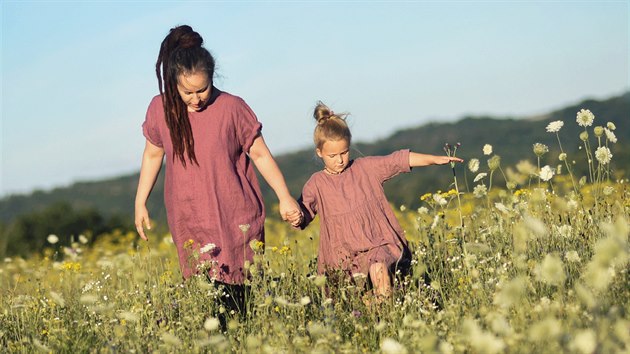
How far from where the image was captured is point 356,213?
591 centimetres

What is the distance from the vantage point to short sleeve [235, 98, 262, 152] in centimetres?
579

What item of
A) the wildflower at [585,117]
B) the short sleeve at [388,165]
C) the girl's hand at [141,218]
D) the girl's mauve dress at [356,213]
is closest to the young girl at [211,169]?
the girl's hand at [141,218]

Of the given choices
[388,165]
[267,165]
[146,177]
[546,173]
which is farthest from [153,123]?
[546,173]

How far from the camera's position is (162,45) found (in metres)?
5.74

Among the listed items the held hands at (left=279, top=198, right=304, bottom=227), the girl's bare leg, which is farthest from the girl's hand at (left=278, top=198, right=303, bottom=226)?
the girl's bare leg

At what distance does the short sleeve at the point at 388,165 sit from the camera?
584 cm

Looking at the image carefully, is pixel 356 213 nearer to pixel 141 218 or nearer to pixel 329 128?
pixel 329 128

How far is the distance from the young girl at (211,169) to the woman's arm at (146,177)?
0.17 metres

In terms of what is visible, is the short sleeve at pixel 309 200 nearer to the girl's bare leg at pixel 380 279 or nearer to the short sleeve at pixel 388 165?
the short sleeve at pixel 388 165

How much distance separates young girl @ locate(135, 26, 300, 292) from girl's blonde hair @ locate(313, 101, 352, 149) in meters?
0.35

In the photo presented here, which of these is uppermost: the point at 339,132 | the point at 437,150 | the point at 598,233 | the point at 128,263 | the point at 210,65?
the point at 210,65

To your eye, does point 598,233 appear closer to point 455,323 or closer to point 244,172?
point 455,323

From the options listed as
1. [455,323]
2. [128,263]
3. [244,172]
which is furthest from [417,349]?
[244,172]

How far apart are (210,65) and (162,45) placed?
0.44 m
